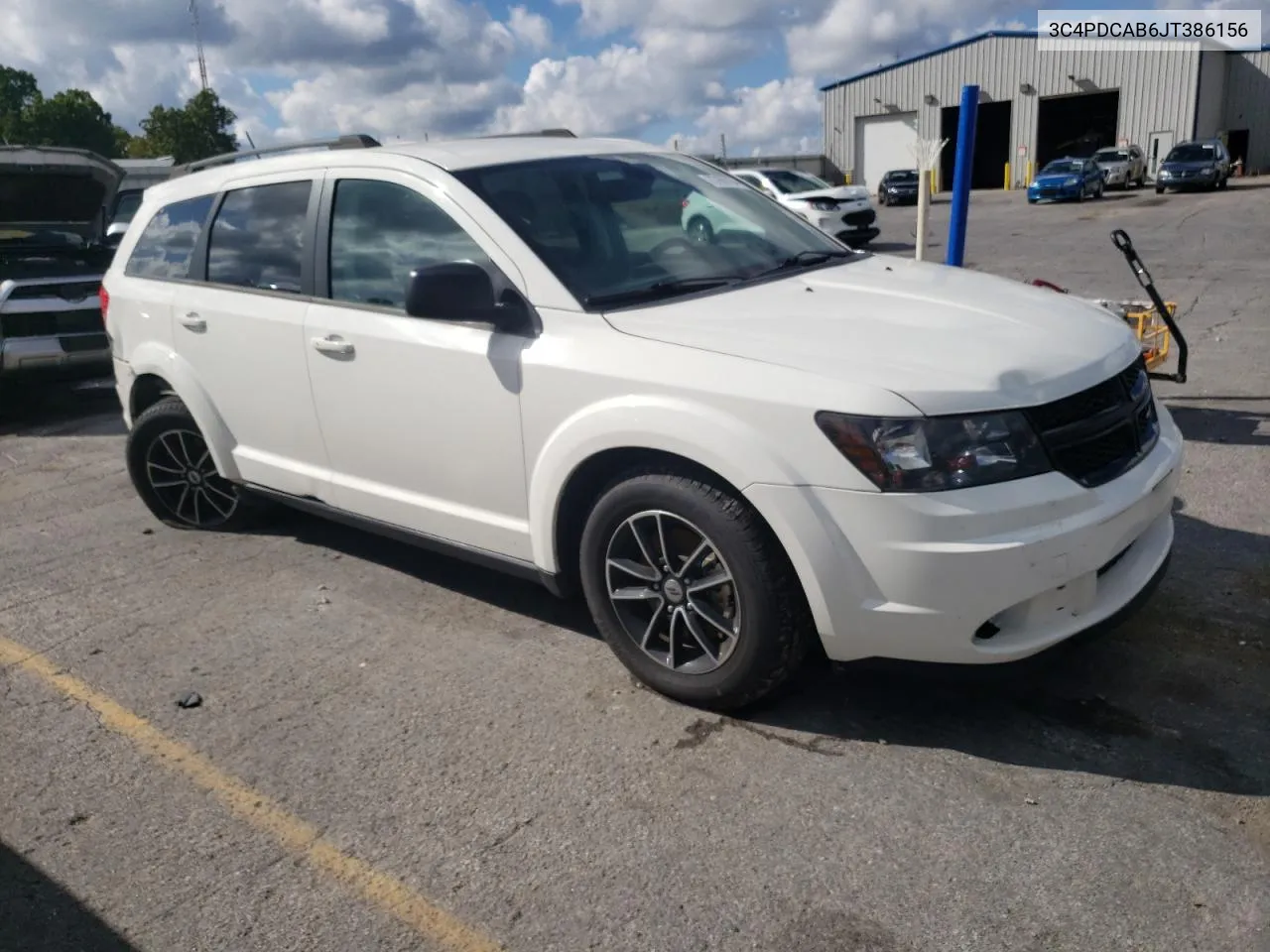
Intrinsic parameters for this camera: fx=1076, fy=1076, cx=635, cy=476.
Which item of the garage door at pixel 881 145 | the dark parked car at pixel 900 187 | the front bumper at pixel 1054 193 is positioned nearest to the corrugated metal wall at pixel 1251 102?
the garage door at pixel 881 145

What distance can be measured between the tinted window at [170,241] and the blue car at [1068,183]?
3426cm

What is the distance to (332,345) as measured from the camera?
4.16 m

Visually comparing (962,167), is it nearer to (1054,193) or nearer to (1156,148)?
(1054,193)

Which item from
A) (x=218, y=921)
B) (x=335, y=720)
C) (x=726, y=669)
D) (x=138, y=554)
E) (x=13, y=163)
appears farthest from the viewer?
(x=13, y=163)

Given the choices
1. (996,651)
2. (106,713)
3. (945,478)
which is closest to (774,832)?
(996,651)

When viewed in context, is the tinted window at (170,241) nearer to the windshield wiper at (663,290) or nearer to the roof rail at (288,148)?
the roof rail at (288,148)

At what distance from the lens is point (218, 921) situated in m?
2.66

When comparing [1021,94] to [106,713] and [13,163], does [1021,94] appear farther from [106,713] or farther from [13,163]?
[106,713]

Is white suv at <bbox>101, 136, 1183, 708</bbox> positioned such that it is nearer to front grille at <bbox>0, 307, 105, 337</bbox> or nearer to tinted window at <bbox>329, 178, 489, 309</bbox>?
tinted window at <bbox>329, 178, 489, 309</bbox>

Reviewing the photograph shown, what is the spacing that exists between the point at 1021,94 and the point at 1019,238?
1116 inches

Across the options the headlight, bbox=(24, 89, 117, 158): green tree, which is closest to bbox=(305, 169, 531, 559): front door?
the headlight

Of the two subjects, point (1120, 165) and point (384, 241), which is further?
point (1120, 165)

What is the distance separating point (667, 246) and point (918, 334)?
111 centimetres

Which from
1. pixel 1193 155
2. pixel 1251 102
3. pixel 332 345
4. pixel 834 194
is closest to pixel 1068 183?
pixel 1193 155
